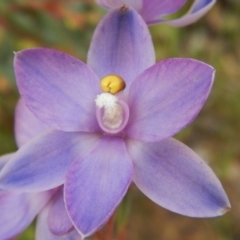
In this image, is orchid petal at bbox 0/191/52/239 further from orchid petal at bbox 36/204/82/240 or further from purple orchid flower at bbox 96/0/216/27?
purple orchid flower at bbox 96/0/216/27

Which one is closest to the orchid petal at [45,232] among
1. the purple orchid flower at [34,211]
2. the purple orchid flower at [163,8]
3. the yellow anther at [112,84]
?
the purple orchid flower at [34,211]

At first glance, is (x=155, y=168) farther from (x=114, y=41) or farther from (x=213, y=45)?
(x=213, y=45)

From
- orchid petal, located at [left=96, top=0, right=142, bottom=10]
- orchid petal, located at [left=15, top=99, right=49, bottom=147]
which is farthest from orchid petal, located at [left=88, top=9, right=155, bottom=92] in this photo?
orchid petal, located at [left=15, top=99, right=49, bottom=147]

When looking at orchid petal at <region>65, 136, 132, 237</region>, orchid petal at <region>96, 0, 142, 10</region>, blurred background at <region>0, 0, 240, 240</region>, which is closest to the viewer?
orchid petal at <region>65, 136, 132, 237</region>

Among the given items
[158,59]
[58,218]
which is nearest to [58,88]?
[58,218]

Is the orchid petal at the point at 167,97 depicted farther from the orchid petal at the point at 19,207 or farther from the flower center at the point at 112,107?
the orchid petal at the point at 19,207
